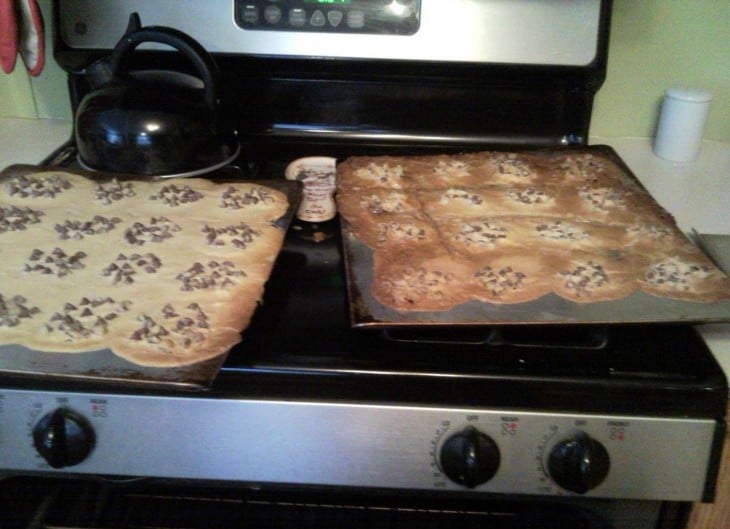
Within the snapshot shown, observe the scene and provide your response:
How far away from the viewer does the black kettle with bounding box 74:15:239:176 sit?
0.85m

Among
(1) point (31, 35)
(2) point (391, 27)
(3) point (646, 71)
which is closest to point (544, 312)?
(2) point (391, 27)

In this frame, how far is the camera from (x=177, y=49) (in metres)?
0.88

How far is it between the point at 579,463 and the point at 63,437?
1.43 ft

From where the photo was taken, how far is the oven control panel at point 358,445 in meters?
0.60

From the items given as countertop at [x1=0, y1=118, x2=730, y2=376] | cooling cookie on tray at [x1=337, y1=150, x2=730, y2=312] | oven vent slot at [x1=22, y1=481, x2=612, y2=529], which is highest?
cooling cookie on tray at [x1=337, y1=150, x2=730, y2=312]

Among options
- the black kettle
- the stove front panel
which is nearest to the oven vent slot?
the black kettle

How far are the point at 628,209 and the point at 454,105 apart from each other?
1.01 feet

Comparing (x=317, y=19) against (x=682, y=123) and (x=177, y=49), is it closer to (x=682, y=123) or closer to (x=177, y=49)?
(x=177, y=49)

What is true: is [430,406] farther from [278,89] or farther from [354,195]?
[278,89]

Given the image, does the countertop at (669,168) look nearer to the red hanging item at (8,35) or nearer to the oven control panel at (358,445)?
the red hanging item at (8,35)

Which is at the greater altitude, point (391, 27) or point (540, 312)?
point (391, 27)

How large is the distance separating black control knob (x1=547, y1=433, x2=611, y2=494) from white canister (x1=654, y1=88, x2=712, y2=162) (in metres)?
0.63

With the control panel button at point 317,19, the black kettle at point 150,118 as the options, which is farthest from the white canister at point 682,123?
the black kettle at point 150,118

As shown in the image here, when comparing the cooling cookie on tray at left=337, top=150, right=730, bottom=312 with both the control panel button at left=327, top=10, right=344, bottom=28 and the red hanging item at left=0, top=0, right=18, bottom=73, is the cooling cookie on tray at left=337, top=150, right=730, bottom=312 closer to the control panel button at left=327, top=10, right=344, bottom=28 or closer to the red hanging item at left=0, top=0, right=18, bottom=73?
the control panel button at left=327, top=10, right=344, bottom=28
